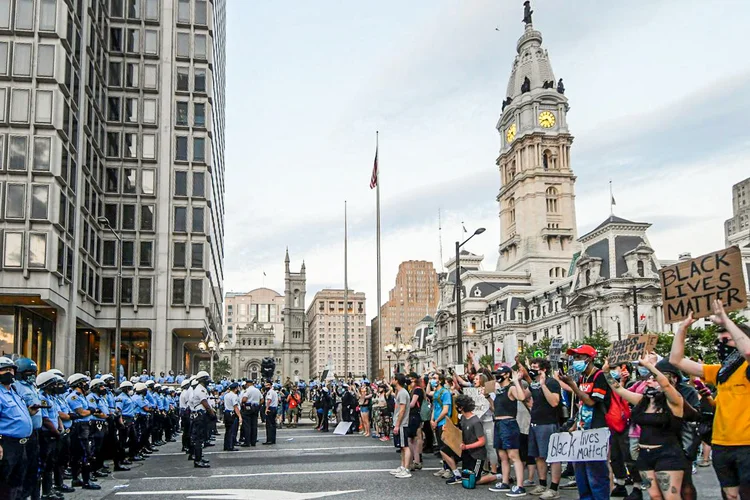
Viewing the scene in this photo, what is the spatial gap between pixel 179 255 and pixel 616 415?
48.0 meters

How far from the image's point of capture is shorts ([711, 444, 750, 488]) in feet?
22.0

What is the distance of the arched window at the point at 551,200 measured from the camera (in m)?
142

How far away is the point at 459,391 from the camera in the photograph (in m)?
17.2

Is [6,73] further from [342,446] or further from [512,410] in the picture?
[512,410]

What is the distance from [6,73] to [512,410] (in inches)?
1338

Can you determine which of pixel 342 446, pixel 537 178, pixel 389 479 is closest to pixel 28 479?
pixel 389 479

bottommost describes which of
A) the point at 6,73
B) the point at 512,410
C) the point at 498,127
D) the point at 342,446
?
the point at 342,446

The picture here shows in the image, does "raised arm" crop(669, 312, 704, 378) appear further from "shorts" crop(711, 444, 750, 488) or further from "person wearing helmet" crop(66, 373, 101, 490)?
"person wearing helmet" crop(66, 373, 101, 490)

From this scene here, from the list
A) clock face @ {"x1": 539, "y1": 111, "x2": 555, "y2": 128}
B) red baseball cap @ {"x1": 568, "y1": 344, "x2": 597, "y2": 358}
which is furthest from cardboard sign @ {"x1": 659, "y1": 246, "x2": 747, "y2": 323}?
clock face @ {"x1": 539, "y1": 111, "x2": 555, "y2": 128}

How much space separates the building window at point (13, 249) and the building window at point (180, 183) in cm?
1911

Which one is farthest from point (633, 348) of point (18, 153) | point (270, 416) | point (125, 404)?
point (18, 153)

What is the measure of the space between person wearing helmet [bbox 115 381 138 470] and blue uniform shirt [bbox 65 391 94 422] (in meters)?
2.62

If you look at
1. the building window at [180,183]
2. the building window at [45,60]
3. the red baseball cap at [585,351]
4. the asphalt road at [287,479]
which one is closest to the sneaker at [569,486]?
the asphalt road at [287,479]

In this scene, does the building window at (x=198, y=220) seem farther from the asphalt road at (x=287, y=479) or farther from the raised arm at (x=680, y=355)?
the raised arm at (x=680, y=355)
